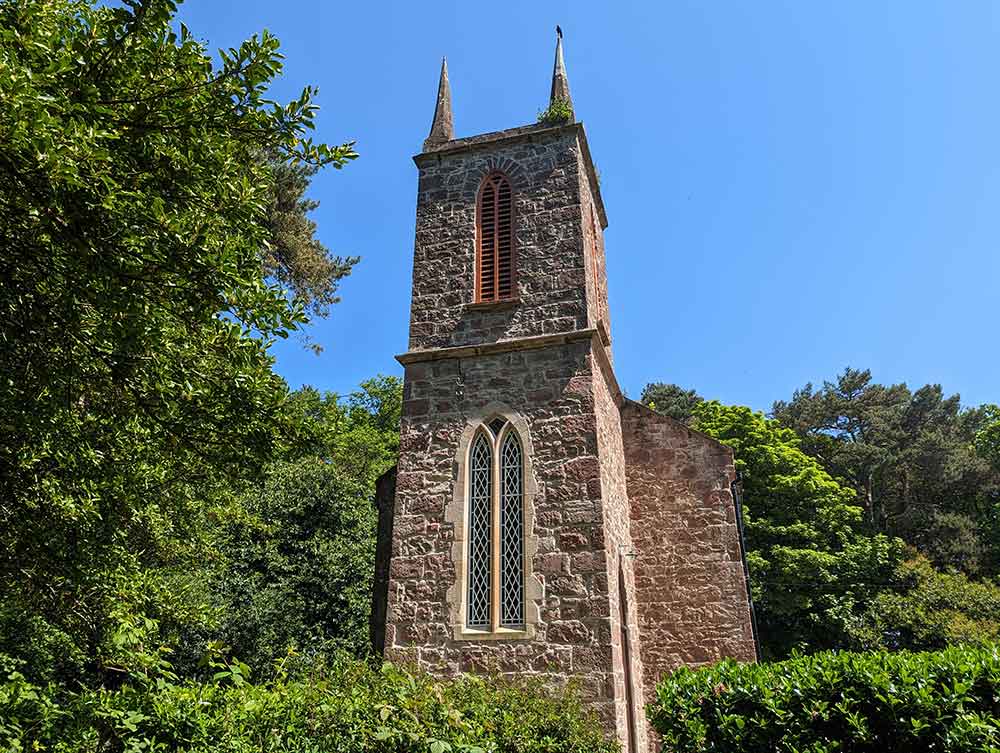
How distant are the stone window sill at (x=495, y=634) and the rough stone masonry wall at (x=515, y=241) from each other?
4689 millimetres

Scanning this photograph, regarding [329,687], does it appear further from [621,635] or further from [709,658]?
[709,658]

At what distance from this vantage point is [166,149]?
5.45m

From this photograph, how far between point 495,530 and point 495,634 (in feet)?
5.06

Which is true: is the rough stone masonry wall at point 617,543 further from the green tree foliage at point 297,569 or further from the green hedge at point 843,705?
the green tree foliage at point 297,569

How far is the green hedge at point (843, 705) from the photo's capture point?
22.9 ft

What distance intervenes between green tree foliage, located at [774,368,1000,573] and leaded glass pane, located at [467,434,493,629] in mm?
28845

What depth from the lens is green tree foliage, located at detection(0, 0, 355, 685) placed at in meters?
4.80

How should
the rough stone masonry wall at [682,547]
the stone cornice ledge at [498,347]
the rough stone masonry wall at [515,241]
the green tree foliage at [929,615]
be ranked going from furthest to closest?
the green tree foliage at [929,615] < the rough stone masonry wall at [682,547] < the rough stone masonry wall at [515,241] < the stone cornice ledge at [498,347]

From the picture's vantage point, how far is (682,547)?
529 inches

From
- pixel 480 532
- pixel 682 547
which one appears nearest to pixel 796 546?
pixel 682 547

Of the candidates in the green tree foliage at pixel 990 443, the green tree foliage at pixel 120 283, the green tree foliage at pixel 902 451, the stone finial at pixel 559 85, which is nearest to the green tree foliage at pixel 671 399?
the green tree foliage at pixel 902 451

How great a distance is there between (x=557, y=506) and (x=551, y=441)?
1057mm

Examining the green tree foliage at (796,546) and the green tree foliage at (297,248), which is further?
the green tree foliage at (796,546)

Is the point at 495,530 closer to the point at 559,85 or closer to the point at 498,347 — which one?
the point at 498,347
